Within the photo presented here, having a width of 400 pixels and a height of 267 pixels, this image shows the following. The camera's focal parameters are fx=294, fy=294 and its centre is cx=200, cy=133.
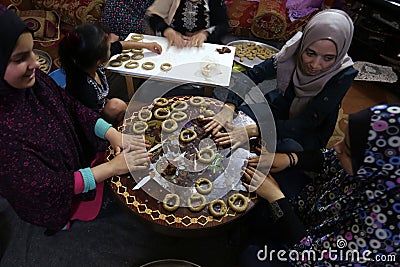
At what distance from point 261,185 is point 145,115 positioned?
0.66m

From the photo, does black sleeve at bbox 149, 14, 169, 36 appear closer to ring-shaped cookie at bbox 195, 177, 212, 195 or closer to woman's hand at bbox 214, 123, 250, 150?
woman's hand at bbox 214, 123, 250, 150

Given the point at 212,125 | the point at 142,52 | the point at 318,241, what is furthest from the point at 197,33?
the point at 318,241

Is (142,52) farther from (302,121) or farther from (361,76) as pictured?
(361,76)

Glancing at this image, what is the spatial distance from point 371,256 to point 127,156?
3.14 ft

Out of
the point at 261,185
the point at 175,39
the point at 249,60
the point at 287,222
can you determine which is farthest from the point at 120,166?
the point at 249,60

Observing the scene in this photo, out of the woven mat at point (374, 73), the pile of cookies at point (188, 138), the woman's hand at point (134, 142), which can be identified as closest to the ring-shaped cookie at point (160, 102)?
the pile of cookies at point (188, 138)

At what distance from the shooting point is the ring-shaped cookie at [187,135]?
136 cm

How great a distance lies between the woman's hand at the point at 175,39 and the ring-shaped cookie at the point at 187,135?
0.91 meters

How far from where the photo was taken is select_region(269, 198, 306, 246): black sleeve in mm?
1145

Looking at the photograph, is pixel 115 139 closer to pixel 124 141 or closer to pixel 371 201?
pixel 124 141

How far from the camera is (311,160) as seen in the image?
136 cm

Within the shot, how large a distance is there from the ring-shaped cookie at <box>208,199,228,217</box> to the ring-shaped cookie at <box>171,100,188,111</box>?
1.79ft

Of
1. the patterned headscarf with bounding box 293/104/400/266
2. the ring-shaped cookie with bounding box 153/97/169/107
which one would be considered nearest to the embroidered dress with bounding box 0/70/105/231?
the ring-shaped cookie with bounding box 153/97/169/107

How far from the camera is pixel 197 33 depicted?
87.8 inches
